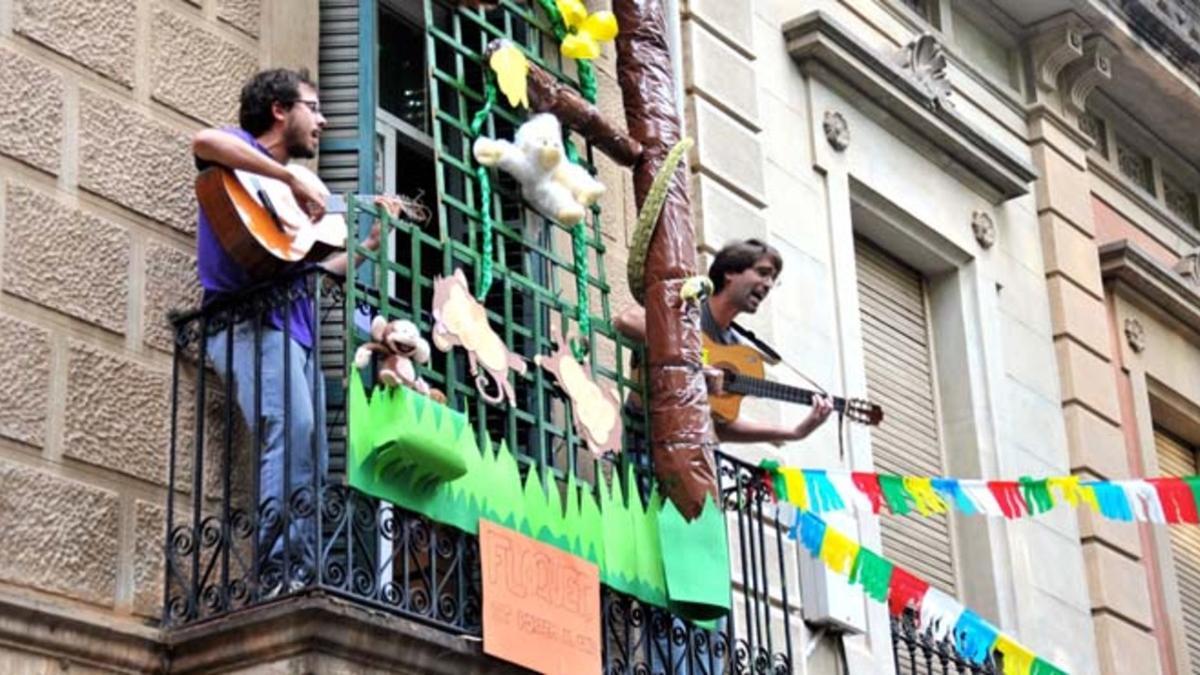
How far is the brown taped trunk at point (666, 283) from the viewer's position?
10.1 m

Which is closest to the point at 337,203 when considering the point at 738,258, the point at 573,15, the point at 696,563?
the point at 696,563

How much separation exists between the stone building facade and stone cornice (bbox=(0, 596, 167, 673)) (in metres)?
0.01

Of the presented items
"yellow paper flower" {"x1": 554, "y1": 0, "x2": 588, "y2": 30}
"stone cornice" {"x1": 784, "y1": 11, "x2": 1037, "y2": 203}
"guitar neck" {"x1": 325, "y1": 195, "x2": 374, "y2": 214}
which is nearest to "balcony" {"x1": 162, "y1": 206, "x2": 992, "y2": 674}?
"guitar neck" {"x1": 325, "y1": 195, "x2": 374, "y2": 214}

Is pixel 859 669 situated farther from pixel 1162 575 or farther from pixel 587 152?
pixel 1162 575

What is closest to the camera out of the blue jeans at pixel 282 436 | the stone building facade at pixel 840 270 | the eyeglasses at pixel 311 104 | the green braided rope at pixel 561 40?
the blue jeans at pixel 282 436

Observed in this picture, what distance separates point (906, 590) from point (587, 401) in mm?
2329

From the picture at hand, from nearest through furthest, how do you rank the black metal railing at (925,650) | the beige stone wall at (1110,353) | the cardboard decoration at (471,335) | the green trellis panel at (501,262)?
the cardboard decoration at (471,335) < the green trellis panel at (501,262) < the black metal railing at (925,650) < the beige stone wall at (1110,353)

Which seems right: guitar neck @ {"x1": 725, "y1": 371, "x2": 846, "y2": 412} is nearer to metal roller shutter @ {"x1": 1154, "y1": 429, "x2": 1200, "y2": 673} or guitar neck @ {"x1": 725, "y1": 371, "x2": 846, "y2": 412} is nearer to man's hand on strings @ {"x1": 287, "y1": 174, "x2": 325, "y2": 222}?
man's hand on strings @ {"x1": 287, "y1": 174, "x2": 325, "y2": 222}

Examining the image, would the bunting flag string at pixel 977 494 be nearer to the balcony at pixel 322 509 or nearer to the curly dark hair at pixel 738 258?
the curly dark hair at pixel 738 258

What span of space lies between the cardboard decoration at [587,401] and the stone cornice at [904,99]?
3752mm

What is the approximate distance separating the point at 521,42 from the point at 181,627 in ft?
12.9

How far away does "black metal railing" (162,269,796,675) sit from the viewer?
8.21 meters

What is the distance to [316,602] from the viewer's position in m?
7.82

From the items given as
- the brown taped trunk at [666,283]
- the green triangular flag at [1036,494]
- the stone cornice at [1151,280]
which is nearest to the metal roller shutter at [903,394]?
the green triangular flag at [1036,494]
